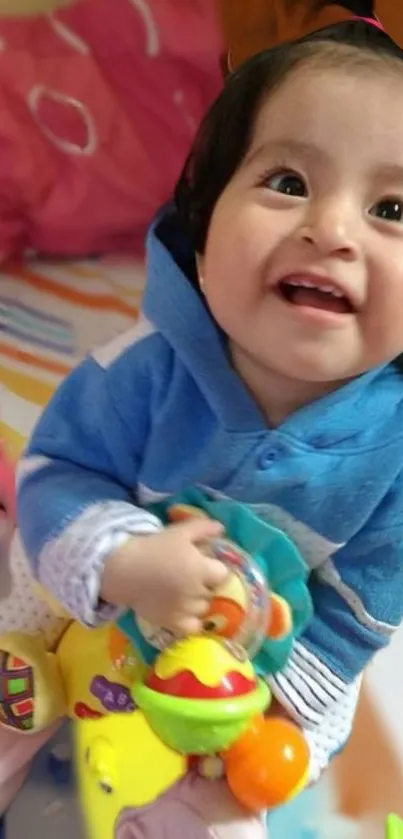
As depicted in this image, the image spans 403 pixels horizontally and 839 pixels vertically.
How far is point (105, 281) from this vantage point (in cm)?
126

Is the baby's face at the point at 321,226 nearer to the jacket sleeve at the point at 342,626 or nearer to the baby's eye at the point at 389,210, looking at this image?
the baby's eye at the point at 389,210

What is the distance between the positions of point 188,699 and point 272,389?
20 cm

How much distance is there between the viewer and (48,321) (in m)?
1.20

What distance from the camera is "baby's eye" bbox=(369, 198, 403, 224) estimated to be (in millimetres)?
629

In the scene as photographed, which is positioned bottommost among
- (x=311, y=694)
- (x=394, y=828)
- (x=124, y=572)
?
(x=394, y=828)

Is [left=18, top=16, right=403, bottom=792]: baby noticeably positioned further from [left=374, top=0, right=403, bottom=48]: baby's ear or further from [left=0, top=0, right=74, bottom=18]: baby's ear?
[left=0, top=0, right=74, bottom=18]: baby's ear

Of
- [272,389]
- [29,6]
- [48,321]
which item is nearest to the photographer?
[272,389]

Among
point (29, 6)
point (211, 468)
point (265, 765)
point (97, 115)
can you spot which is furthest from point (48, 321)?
point (265, 765)

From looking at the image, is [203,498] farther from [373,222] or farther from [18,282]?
[18,282]

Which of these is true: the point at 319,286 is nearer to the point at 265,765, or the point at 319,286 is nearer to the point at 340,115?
the point at 340,115

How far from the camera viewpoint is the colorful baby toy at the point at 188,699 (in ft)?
2.03

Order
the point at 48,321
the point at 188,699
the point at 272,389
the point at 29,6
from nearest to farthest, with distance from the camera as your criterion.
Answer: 1. the point at 188,699
2. the point at 272,389
3. the point at 48,321
4. the point at 29,6

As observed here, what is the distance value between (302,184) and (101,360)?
178 mm

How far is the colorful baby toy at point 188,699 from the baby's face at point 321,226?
5.1 inches
